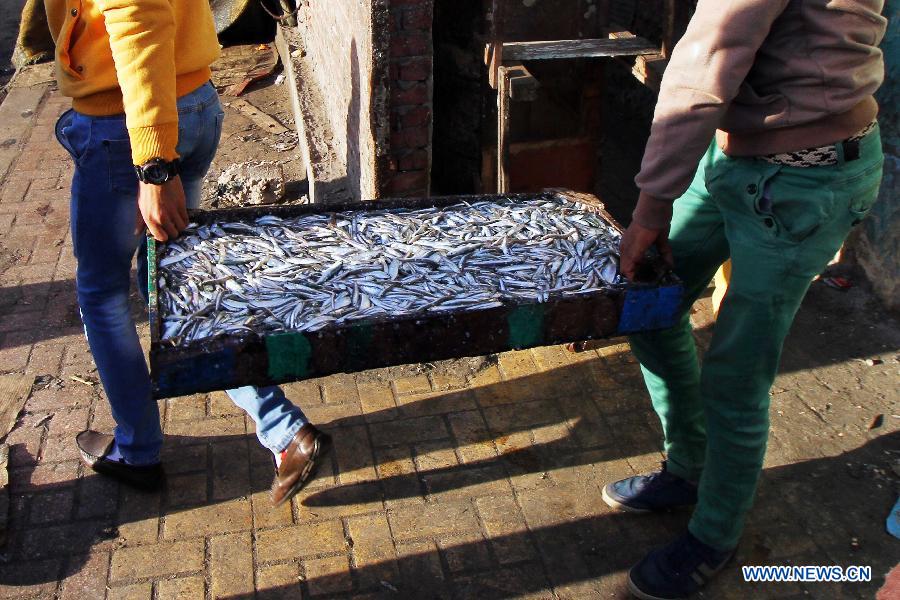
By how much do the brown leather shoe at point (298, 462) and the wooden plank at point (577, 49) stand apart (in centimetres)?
200

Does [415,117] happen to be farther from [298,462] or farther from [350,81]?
[298,462]

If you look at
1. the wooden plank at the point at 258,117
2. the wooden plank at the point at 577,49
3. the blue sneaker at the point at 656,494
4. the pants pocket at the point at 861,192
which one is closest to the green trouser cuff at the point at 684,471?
the blue sneaker at the point at 656,494

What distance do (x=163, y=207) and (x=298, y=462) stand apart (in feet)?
3.61

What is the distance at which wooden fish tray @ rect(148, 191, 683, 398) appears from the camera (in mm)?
2336

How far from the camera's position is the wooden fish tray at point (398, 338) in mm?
2336

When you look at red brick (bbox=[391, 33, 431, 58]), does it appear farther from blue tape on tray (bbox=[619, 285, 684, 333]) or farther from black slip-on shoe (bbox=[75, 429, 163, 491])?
black slip-on shoe (bbox=[75, 429, 163, 491])

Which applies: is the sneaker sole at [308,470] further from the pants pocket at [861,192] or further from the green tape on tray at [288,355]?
the pants pocket at [861,192]

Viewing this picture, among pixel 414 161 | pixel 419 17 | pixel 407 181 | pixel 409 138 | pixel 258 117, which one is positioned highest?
pixel 419 17

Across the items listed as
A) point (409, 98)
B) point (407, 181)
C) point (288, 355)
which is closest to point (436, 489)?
point (288, 355)

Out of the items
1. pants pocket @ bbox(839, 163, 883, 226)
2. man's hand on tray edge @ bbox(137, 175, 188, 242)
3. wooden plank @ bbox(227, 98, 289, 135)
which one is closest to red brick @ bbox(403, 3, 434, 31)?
man's hand on tray edge @ bbox(137, 175, 188, 242)

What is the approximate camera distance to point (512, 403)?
12.7 feet

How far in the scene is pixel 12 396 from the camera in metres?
3.87

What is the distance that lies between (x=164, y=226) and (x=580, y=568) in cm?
192

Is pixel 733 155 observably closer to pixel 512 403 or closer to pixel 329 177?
pixel 512 403
